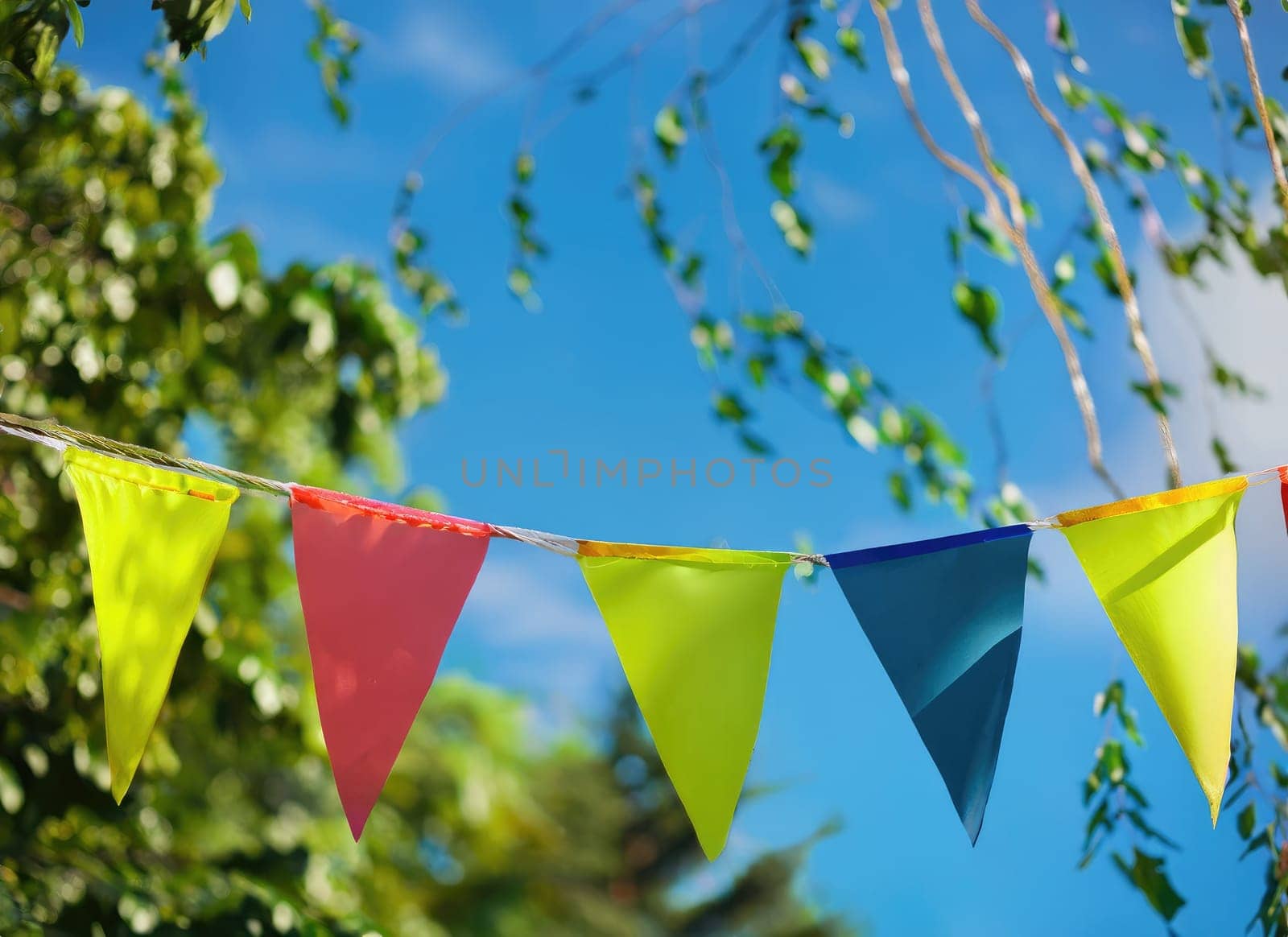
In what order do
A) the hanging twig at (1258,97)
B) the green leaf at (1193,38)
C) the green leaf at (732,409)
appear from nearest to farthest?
the hanging twig at (1258,97) < the green leaf at (1193,38) < the green leaf at (732,409)

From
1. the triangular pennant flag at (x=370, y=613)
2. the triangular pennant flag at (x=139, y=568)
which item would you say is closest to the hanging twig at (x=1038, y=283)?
the triangular pennant flag at (x=370, y=613)

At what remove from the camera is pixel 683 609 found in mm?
755

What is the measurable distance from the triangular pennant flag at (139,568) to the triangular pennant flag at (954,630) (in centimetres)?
41

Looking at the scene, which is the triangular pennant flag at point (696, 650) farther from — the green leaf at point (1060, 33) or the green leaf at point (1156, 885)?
the green leaf at point (1060, 33)

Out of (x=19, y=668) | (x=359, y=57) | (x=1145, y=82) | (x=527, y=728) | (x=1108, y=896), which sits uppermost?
(x=359, y=57)

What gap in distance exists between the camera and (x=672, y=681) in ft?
2.47

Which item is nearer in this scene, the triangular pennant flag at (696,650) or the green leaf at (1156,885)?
the triangular pennant flag at (696,650)

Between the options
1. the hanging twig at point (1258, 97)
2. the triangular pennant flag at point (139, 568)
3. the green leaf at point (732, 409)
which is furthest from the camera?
the green leaf at point (732, 409)

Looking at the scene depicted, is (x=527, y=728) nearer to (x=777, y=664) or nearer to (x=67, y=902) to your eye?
(x=777, y=664)

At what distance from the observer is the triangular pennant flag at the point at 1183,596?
72 centimetres

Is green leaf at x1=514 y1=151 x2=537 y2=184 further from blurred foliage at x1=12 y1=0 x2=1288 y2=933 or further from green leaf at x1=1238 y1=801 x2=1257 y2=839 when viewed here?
green leaf at x1=1238 y1=801 x2=1257 y2=839

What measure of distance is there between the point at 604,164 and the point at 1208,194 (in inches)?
202

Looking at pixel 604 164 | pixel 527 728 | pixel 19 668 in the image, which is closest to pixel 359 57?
pixel 604 164

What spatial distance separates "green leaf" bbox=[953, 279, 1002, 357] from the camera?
99 centimetres
